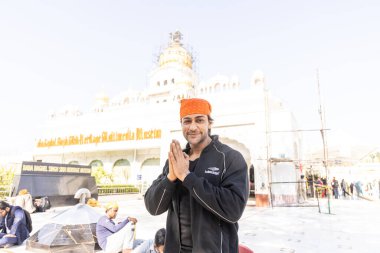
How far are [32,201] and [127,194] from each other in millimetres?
5838

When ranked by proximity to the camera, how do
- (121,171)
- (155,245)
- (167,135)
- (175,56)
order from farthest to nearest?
(175,56)
(121,171)
(167,135)
(155,245)

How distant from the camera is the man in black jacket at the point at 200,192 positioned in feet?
4.03

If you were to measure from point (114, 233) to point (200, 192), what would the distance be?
3718 mm

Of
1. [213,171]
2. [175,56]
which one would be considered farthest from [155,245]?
[175,56]

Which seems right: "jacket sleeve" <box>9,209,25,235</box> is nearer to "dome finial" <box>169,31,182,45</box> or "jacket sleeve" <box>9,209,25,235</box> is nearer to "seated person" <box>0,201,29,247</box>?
"seated person" <box>0,201,29,247</box>

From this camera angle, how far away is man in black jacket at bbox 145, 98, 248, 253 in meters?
1.23

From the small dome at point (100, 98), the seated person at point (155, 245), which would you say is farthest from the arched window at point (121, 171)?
the seated person at point (155, 245)

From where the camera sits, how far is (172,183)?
133 centimetres

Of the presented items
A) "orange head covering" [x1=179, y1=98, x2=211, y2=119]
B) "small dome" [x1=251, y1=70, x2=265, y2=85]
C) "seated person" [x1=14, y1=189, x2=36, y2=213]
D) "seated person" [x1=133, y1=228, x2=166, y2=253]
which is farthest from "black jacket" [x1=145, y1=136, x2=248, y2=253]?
"small dome" [x1=251, y1=70, x2=265, y2=85]

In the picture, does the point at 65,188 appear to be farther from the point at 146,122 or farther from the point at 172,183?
the point at 172,183

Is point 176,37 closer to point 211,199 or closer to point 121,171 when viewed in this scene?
point 121,171

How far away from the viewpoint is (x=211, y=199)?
3.92ft

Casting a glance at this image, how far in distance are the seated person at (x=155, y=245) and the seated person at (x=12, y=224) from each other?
2804 mm

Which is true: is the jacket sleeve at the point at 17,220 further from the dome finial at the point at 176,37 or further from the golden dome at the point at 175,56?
the dome finial at the point at 176,37
